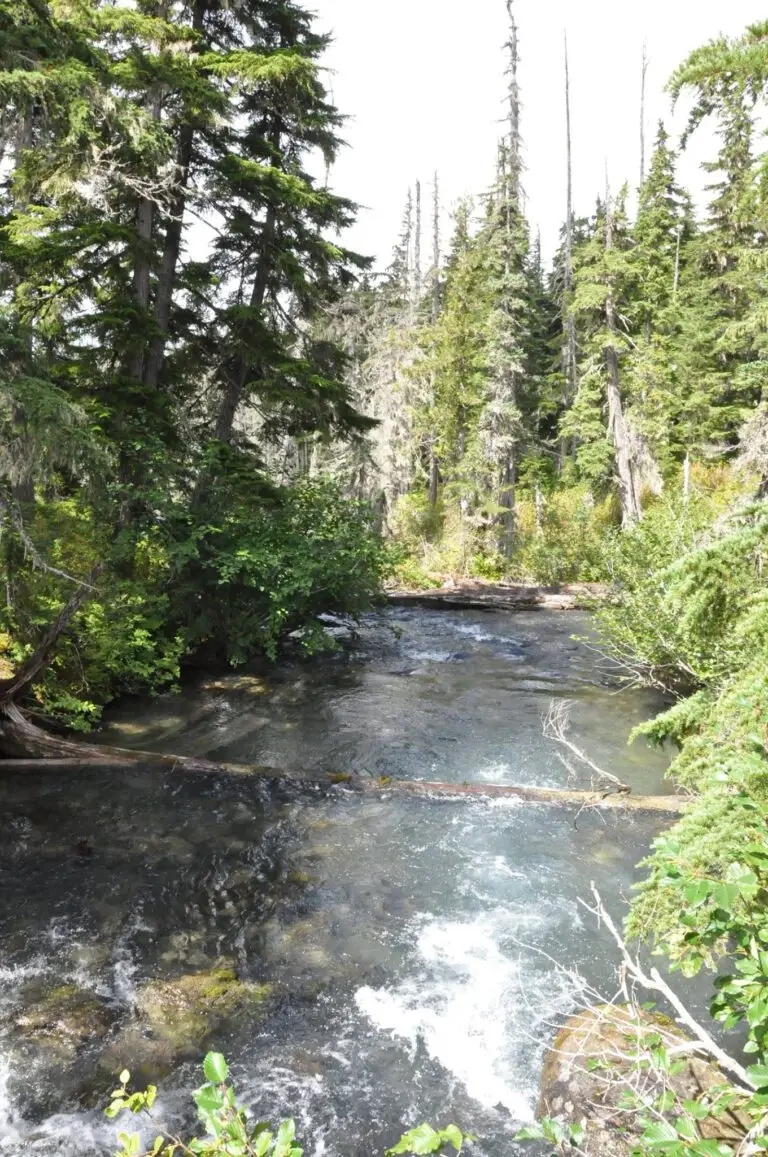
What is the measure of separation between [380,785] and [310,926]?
9.47 ft

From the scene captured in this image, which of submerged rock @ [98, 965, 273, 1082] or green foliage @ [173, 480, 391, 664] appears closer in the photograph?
submerged rock @ [98, 965, 273, 1082]

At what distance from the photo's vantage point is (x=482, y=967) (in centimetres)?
607

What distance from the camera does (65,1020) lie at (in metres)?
5.18

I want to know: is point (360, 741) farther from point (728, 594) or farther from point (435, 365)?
point (435, 365)

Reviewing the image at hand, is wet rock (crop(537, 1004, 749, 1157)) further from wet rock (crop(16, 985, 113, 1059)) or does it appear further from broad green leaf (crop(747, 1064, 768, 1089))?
wet rock (crop(16, 985, 113, 1059))

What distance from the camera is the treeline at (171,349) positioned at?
432 inches

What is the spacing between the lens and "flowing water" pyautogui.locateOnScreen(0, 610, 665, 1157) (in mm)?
4777

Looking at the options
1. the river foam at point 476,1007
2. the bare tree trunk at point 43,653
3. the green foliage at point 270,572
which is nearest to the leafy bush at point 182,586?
the green foliage at point 270,572

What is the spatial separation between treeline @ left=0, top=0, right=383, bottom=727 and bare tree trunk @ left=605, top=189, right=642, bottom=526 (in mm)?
14584

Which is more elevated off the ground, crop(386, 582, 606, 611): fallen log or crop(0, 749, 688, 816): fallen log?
crop(386, 582, 606, 611): fallen log

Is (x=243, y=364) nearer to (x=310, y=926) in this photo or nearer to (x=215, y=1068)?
(x=310, y=926)

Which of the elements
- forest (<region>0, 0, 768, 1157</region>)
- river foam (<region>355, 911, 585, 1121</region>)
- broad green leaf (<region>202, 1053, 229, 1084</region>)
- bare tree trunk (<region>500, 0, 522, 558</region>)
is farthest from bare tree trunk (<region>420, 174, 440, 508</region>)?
broad green leaf (<region>202, 1053, 229, 1084</region>)

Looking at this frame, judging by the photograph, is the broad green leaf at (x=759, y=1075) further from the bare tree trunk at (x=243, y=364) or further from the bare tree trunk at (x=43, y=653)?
the bare tree trunk at (x=243, y=364)

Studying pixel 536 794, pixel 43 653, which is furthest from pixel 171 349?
pixel 536 794
